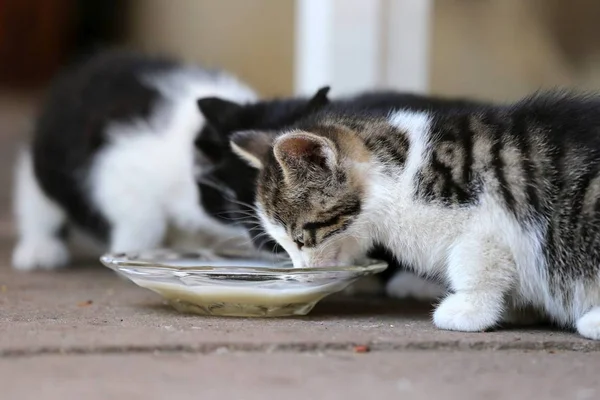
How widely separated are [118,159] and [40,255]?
1.52 feet

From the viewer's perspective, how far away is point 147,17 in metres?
5.36

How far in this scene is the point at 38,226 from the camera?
2.70 meters

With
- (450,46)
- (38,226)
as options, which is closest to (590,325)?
(38,226)

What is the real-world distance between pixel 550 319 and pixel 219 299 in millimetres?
634

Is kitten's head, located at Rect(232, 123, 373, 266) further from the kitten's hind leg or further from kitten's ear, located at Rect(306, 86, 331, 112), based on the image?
the kitten's hind leg

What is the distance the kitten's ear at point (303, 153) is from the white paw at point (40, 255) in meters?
1.21

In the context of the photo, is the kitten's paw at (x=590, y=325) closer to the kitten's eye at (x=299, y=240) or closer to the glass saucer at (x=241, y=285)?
the glass saucer at (x=241, y=285)

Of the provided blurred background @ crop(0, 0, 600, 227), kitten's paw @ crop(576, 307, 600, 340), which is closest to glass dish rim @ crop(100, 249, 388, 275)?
kitten's paw @ crop(576, 307, 600, 340)

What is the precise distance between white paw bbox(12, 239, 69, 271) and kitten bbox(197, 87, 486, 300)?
0.64 m

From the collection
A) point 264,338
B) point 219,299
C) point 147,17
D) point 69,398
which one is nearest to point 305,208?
point 219,299

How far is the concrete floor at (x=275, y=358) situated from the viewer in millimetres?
1124

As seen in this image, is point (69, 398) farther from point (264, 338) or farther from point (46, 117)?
point (46, 117)

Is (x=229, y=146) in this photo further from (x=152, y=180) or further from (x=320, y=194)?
(x=320, y=194)

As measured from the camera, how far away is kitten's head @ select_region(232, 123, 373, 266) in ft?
5.31
